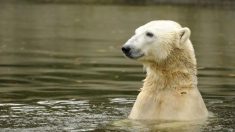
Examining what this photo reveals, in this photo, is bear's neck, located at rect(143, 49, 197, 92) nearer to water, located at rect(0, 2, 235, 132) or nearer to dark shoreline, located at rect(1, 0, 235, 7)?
water, located at rect(0, 2, 235, 132)

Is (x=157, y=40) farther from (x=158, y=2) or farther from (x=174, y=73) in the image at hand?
(x=158, y=2)

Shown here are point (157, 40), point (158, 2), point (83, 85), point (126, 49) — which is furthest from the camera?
point (158, 2)

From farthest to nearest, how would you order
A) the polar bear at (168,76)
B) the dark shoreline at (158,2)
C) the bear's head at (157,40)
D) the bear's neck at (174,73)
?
the dark shoreline at (158,2)
the bear's neck at (174,73)
the polar bear at (168,76)
the bear's head at (157,40)

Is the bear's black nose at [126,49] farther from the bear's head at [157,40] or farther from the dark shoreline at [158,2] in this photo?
the dark shoreline at [158,2]

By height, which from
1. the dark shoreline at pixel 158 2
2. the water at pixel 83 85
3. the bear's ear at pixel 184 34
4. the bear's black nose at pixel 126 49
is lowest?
the water at pixel 83 85

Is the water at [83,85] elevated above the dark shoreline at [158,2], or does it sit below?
below

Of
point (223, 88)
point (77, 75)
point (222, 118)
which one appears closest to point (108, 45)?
point (77, 75)

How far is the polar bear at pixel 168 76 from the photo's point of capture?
930 cm

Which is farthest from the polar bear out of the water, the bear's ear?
the water

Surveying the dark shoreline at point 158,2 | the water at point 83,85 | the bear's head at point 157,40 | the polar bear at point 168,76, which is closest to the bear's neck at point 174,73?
the polar bear at point 168,76

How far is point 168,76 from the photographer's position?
9461 mm

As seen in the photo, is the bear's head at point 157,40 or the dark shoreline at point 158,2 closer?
the bear's head at point 157,40

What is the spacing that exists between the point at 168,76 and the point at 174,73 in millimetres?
81

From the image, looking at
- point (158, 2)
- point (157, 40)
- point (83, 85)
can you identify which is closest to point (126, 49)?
point (157, 40)
